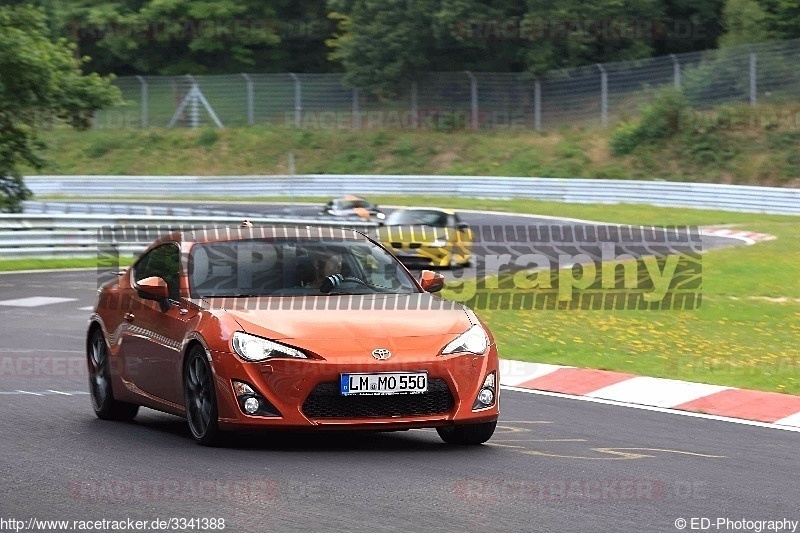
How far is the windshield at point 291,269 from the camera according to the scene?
9039mm

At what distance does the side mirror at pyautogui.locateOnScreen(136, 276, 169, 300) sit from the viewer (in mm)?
8961

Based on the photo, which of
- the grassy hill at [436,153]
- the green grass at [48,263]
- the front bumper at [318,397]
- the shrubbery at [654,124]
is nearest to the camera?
the front bumper at [318,397]

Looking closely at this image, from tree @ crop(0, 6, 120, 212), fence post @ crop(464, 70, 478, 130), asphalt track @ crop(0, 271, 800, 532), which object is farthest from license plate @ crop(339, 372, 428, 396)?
fence post @ crop(464, 70, 478, 130)

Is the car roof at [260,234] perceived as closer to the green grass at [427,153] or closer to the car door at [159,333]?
the car door at [159,333]

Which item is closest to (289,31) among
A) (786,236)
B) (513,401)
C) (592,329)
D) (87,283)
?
(786,236)

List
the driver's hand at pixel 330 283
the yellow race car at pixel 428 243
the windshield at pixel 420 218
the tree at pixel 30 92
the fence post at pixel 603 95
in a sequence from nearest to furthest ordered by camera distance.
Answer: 1. the driver's hand at pixel 330 283
2. the yellow race car at pixel 428 243
3. the windshield at pixel 420 218
4. the tree at pixel 30 92
5. the fence post at pixel 603 95

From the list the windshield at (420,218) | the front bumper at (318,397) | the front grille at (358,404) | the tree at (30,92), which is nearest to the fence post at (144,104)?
the tree at (30,92)

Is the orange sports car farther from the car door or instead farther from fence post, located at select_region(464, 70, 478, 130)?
fence post, located at select_region(464, 70, 478, 130)

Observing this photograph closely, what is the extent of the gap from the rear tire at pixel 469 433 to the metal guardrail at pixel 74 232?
20983 millimetres

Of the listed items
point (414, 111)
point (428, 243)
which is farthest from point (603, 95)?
point (428, 243)

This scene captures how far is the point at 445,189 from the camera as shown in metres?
55.0

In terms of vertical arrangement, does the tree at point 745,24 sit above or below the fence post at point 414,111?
above

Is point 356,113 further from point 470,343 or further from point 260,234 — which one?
point 470,343

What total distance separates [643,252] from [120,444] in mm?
22132
